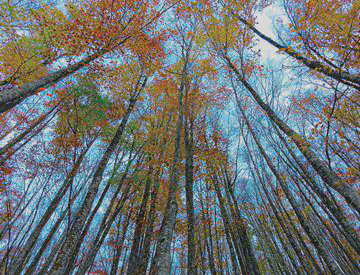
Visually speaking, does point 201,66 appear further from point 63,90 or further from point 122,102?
point 63,90

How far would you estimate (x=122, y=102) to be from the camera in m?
9.77

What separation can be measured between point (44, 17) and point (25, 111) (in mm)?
6695

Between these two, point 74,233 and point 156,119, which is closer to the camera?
point 74,233

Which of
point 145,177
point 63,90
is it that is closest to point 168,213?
point 145,177

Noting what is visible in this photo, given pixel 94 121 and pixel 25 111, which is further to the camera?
pixel 25 111

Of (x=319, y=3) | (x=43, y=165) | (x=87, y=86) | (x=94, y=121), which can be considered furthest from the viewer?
(x=43, y=165)

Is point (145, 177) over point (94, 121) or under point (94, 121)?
under

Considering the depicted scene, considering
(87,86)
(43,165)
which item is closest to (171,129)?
(87,86)

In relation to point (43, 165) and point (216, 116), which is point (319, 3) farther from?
point (43, 165)

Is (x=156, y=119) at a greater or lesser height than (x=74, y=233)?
greater

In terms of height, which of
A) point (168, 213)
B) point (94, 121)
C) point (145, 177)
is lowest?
point (168, 213)

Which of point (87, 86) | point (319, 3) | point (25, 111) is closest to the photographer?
point (319, 3)

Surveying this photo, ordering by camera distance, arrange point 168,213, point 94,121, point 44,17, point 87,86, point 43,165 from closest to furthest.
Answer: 1. point 168,213
2. point 44,17
3. point 87,86
4. point 94,121
5. point 43,165

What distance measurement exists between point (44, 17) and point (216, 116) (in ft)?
31.7
